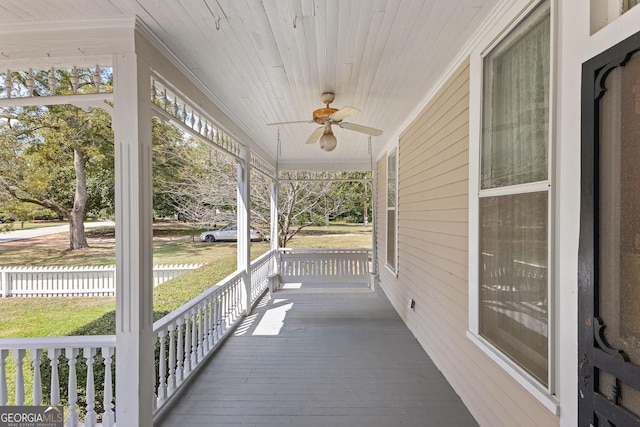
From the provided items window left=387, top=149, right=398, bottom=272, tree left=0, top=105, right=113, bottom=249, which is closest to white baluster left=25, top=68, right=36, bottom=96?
window left=387, top=149, right=398, bottom=272

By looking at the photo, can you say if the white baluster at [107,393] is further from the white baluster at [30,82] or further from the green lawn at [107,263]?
the green lawn at [107,263]

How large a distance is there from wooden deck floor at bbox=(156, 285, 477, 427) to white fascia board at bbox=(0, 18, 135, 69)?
2.58 m

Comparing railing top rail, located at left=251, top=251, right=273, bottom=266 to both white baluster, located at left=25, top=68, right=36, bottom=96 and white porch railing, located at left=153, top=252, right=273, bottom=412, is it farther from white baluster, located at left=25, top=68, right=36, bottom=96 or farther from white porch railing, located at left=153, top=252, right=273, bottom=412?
white baluster, located at left=25, top=68, right=36, bottom=96

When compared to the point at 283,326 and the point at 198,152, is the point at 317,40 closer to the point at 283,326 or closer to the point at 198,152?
the point at 283,326

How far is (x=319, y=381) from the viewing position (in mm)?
2633

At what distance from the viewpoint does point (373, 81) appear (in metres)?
2.73

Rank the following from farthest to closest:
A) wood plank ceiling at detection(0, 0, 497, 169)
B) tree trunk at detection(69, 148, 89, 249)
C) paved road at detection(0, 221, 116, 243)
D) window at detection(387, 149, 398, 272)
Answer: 1. paved road at detection(0, 221, 116, 243)
2. tree trunk at detection(69, 148, 89, 249)
3. window at detection(387, 149, 398, 272)
4. wood plank ceiling at detection(0, 0, 497, 169)

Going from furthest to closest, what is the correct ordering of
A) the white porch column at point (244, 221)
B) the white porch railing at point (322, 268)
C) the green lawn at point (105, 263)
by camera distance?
the green lawn at point (105, 263) → the white porch railing at point (322, 268) → the white porch column at point (244, 221)

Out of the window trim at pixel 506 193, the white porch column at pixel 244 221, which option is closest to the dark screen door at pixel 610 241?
the window trim at pixel 506 193

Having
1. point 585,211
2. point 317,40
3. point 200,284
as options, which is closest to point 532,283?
point 585,211

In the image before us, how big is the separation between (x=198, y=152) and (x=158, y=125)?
4.64ft

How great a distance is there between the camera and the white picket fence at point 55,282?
669 centimetres

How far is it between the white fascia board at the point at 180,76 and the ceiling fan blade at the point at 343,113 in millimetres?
1237

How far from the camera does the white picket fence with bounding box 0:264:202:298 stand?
22.0ft
